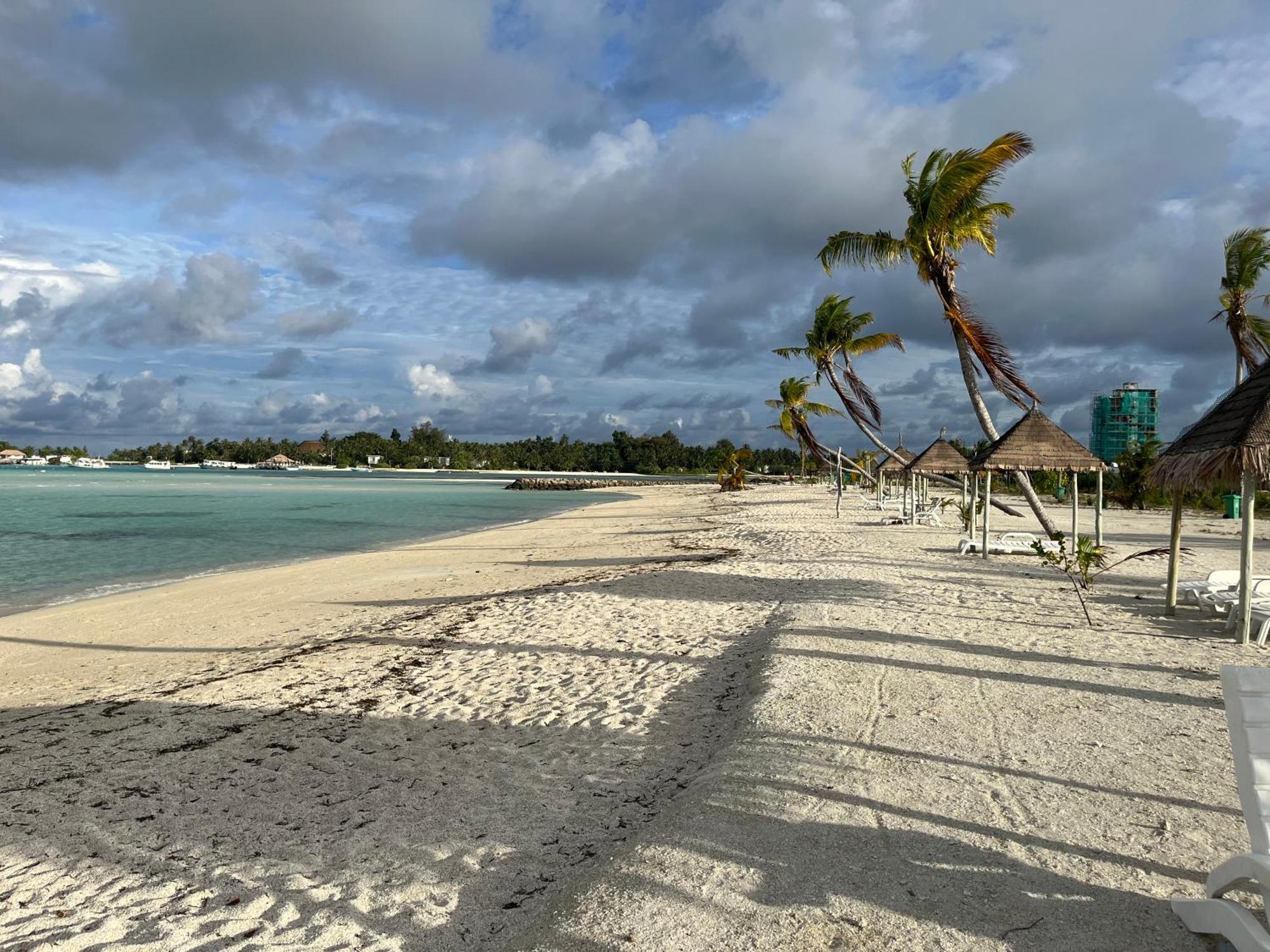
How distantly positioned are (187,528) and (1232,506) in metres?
31.6

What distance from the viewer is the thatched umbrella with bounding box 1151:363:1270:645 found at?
6.41 meters

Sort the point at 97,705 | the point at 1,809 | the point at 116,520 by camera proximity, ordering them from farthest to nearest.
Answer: the point at 116,520 < the point at 97,705 < the point at 1,809

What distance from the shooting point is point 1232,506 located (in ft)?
74.3

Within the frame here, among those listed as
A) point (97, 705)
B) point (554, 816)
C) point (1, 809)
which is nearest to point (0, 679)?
point (97, 705)

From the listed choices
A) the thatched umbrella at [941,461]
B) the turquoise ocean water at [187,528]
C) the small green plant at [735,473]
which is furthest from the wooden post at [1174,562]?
the small green plant at [735,473]

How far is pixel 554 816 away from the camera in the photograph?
3.91m

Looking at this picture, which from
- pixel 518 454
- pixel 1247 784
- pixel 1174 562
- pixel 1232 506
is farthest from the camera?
pixel 518 454

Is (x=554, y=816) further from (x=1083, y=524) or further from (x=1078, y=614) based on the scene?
(x=1083, y=524)

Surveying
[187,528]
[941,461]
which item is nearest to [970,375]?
[941,461]

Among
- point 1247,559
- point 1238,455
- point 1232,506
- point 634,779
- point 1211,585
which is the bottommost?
point 634,779

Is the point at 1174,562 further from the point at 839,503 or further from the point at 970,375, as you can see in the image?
the point at 839,503

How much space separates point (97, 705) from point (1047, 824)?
263 inches

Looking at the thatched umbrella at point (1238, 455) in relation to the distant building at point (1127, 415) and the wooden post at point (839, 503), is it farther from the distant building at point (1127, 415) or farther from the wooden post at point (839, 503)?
the distant building at point (1127, 415)

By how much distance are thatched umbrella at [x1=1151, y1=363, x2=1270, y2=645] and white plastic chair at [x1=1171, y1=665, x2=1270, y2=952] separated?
15.5ft
